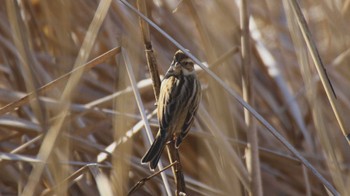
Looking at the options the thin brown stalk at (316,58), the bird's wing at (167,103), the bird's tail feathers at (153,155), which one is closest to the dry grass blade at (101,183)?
the bird's tail feathers at (153,155)

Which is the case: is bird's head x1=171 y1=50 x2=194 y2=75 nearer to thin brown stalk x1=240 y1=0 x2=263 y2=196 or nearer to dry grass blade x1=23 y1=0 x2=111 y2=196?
thin brown stalk x1=240 y1=0 x2=263 y2=196

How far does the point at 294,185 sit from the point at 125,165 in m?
1.30

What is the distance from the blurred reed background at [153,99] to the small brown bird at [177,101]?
0.31 feet

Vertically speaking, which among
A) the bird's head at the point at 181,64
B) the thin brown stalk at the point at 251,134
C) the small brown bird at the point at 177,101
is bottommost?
the thin brown stalk at the point at 251,134

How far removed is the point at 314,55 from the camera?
6.15ft

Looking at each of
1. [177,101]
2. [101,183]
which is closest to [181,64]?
[177,101]

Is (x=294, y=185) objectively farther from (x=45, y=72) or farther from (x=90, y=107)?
(x=45, y=72)

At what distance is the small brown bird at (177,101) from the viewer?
7.34 ft

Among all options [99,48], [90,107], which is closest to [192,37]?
[99,48]

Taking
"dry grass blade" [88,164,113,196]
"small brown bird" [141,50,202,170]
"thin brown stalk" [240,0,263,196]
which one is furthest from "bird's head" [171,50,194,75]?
"dry grass blade" [88,164,113,196]

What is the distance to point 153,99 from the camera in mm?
3246

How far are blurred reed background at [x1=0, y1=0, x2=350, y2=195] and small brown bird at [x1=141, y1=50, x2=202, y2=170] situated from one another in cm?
9

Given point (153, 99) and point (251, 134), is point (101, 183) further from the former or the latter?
point (153, 99)

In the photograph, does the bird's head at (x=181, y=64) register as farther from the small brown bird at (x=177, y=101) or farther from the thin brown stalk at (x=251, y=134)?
the thin brown stalk at (x=251, y=134)
